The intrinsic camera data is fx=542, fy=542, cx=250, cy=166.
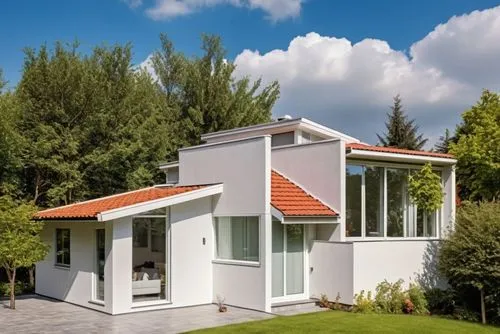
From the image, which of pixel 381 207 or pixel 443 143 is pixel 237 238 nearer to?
→ pixel 381 207

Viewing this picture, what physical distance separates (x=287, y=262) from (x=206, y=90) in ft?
64.4

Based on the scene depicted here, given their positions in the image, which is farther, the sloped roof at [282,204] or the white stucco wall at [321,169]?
the white stucco wall at [321,169]

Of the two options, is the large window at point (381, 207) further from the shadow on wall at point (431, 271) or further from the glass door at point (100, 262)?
the glass door at point (100, 262)

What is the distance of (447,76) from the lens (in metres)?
23.8

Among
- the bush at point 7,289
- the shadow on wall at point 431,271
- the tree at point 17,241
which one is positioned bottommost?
the bush at point 7,289

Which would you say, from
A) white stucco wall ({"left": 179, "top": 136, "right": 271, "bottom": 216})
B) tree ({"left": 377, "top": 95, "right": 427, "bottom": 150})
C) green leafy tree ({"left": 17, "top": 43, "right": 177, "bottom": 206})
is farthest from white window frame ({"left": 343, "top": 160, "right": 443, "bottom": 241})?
tree ({"left": 377, "top": 95, "right": 427, "bottom": 150})

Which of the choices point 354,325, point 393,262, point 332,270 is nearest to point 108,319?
point 354,325

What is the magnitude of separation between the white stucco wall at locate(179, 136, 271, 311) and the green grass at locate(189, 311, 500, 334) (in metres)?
1.70

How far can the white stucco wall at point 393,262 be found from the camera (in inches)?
665

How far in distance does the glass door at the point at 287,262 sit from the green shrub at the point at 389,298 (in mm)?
2465

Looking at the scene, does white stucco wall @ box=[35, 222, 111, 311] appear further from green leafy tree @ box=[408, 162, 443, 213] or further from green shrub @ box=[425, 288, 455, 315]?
green shrub @ box=[425, 288, 455, 315]

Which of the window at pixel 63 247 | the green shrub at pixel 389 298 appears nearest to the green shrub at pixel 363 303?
the green shrub at pixel 389 298

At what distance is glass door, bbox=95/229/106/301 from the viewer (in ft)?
56.6

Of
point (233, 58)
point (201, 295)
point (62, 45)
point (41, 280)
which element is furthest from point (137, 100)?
point (201, 295)
